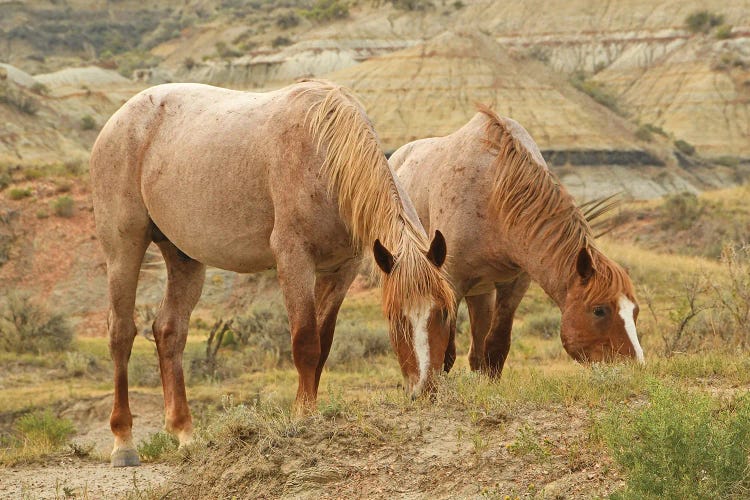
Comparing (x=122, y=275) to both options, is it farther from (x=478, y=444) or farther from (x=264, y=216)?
(x=478, y=444)

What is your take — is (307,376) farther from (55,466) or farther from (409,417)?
(55,466)

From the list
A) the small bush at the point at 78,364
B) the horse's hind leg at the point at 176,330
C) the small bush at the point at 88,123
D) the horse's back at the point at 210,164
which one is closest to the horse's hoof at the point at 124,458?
the horse's hind leg at the point at 176,330

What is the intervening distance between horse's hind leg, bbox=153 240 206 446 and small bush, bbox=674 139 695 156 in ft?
167

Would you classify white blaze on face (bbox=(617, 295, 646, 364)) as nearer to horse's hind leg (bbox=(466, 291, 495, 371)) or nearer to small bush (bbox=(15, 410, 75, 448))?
horse's hind leg (bbox=(466, 291, 495, 371))

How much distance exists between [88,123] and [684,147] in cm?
3300

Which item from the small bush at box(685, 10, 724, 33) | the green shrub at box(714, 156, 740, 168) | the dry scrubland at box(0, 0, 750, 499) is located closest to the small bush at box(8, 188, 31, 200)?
the dry scrubland at box(0, 0, 750, 499)

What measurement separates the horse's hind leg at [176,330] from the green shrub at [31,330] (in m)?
10.1

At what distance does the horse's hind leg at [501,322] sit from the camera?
30.7 ft

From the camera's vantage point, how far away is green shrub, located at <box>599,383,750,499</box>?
15.0 ft

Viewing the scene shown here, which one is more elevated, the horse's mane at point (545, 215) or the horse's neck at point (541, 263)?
the horse's mane at point (545, 215)

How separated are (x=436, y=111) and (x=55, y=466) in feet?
149

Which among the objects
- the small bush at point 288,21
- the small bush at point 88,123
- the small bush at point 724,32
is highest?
the small bush at point 724,32

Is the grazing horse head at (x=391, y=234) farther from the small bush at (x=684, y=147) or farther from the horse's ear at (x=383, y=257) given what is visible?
the small bush at (x=684, y=147)

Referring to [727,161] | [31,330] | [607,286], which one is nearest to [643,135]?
[727,161]
